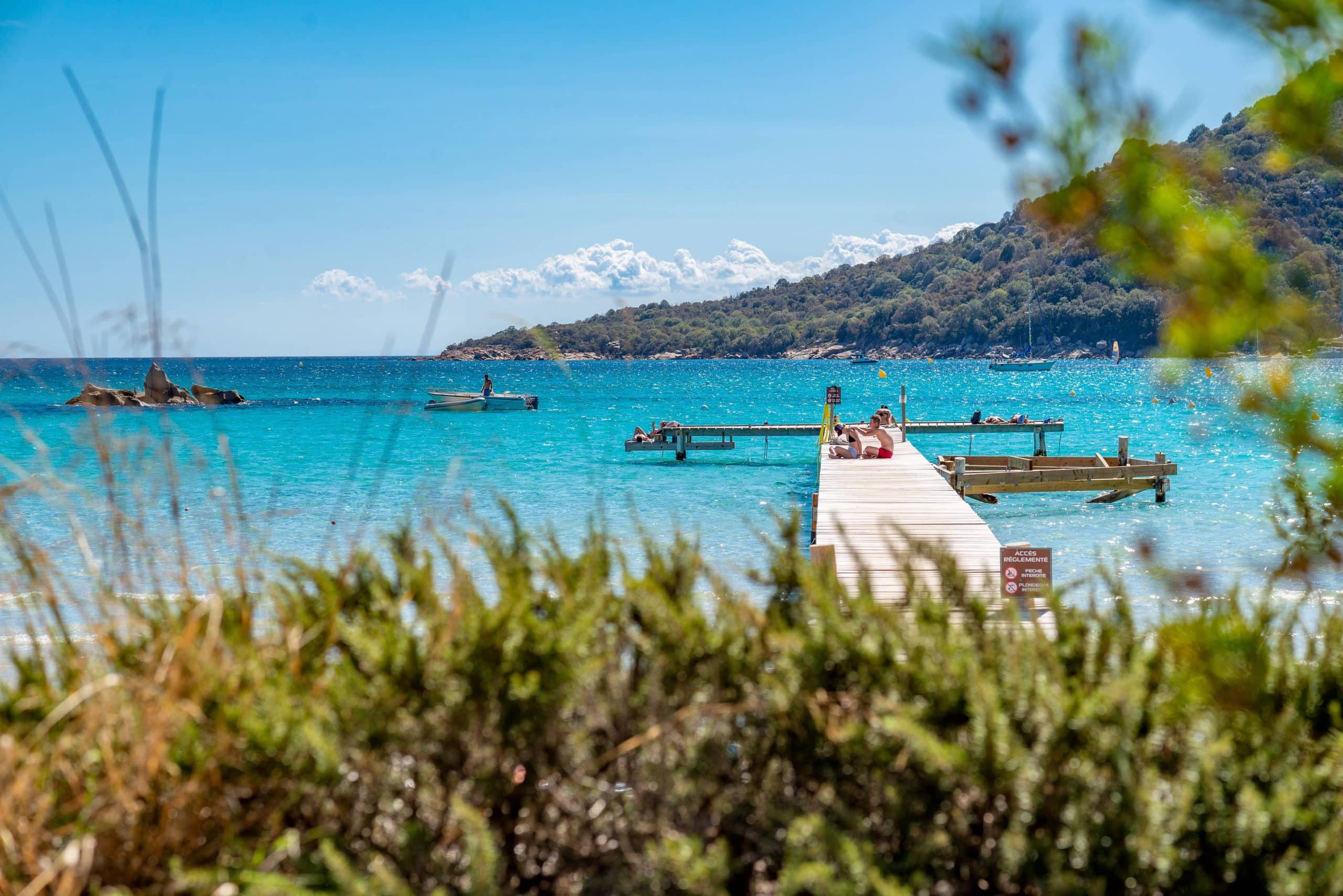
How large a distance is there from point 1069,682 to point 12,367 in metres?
3.30

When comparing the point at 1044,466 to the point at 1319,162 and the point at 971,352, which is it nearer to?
the point at 1319,162

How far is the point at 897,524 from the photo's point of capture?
381 cm

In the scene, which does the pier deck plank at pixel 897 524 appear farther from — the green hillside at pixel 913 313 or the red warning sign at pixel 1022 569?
the green hillside at pixel 913 313

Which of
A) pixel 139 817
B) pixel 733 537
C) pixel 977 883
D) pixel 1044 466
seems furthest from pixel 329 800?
pixel 1044 466

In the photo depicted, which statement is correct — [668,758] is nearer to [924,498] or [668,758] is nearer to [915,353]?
[924,498]

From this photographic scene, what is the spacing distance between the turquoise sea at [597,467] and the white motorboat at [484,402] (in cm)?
48

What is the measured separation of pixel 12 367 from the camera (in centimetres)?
326

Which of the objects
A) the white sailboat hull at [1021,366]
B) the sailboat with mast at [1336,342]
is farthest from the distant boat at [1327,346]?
the white sailboat hull at [1021,366]

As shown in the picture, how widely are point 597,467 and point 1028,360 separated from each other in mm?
95913

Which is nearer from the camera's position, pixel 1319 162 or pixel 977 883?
pixel 977 883

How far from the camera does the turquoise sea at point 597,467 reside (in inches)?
103

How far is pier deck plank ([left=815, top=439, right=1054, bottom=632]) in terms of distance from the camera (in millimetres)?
5484

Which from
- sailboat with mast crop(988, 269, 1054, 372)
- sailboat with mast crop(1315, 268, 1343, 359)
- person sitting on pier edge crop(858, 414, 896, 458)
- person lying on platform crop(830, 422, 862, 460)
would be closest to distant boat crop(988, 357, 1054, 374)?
sailboat with mast crop(988, 269, 1054, 372)

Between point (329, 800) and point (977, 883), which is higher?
point (329, 800)
